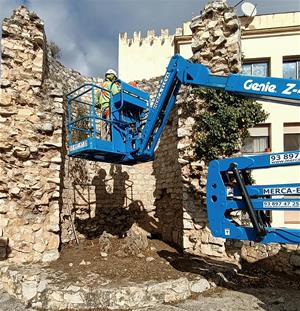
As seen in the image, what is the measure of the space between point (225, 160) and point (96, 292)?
275 cm

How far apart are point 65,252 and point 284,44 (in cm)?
1298

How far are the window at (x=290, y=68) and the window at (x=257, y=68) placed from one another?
73cm

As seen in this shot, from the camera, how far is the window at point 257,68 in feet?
51.3

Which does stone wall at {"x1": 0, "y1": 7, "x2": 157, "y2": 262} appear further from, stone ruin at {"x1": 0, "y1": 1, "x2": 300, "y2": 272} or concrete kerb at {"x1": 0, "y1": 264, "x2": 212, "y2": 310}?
concrete kerb at {"x1": 0, "y1": 264, "x2": 212, "y2": 310}

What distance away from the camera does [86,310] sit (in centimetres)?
513

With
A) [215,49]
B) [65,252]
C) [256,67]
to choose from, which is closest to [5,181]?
[65,252]

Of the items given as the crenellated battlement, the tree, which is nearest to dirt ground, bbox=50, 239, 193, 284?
the tree

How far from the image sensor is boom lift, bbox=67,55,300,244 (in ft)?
14.0

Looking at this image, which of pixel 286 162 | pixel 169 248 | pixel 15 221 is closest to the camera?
pixel 286 162

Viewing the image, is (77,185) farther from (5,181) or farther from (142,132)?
(142,132)

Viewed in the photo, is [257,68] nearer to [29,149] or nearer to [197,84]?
[197,84]

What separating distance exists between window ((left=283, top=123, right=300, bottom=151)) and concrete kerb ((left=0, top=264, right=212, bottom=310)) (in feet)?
33.8

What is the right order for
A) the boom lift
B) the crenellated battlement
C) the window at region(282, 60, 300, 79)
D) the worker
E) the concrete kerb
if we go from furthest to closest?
the crenellated battlement < the window at region(282, 60, 300, 79) < the worker < the concrete kerb < the boom lift

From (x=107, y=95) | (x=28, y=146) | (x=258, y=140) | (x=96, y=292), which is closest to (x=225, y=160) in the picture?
(x=96, y=292)
